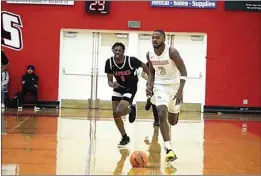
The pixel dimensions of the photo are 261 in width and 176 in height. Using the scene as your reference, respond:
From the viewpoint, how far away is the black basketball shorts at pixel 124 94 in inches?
312

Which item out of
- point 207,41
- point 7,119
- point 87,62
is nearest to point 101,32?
point 87,62

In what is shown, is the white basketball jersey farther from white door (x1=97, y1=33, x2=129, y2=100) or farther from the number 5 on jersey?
white door (x1=97, y1=33, x2=129, y2=100)

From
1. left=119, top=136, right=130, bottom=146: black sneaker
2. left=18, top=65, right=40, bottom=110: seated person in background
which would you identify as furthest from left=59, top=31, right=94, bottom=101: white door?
left=119, top=136, right=130, bottom=146: black sneaker

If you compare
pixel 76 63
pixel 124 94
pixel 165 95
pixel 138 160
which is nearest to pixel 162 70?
pixel 165 95

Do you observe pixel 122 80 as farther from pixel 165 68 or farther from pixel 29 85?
pixel 29 85

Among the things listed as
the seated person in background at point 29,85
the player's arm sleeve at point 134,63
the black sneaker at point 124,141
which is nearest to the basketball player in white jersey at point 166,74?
the player's arm sleeve at point 134,63

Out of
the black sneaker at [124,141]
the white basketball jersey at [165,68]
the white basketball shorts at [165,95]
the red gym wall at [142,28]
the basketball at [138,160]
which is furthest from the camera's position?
the red gym wall at [142,28]

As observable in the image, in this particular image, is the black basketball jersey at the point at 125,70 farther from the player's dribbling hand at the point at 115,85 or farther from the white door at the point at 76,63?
→ the white door at the point at 76,63

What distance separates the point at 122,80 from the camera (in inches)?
317

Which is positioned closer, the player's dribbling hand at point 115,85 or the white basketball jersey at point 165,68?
the white basketball jersey at point 165,68

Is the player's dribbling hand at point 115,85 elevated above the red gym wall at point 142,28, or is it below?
below

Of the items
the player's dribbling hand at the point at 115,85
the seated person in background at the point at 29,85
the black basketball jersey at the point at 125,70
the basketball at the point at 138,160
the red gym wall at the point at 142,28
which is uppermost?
the red gym wall at the point at 142,28

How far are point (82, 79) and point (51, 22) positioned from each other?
2379mm

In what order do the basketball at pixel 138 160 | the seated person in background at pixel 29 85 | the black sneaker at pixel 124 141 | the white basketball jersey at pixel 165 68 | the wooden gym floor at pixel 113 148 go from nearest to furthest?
the wooden gym floor at pixel 113 148, the basketball at pixel 138 160, the white basketball jersey at pixel 165 68, the black sneaker at pixel 124 141, the seated person in background at pixel 29 85
